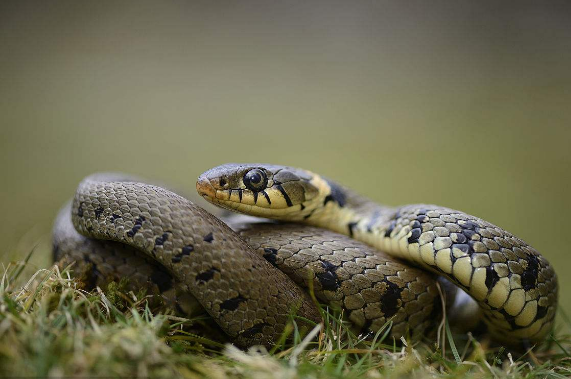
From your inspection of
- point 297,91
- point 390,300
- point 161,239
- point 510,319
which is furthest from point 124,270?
point 297,91

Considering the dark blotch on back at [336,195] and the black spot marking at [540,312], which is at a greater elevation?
the dark blotch on back at [336,195]

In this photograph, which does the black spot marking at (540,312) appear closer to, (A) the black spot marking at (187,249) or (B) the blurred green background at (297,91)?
(A) the black spot marking at (187,249)

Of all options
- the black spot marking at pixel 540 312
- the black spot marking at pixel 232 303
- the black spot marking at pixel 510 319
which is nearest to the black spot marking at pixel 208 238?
the black spot marking at pixel 232 303

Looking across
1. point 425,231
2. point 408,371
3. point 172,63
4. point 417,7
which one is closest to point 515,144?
point 417,7

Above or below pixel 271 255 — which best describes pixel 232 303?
below

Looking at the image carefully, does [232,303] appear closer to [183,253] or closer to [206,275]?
[206,275]
